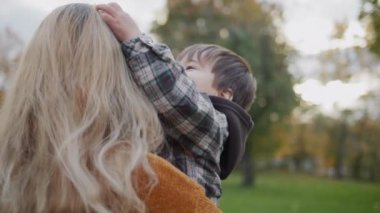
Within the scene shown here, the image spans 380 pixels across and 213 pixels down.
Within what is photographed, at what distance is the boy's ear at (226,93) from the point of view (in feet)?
8.02

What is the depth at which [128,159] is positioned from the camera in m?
1.62

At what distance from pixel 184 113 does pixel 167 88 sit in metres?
0.10

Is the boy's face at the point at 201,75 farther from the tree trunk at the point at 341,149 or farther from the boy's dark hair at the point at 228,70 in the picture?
the tree trunk at the point at 341,149

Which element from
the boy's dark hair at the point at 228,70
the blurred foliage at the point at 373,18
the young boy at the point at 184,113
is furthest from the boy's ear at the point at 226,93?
the blurred foliage at the point at 373,18

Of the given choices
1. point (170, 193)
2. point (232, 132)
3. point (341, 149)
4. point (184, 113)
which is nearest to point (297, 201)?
point (232, 132)

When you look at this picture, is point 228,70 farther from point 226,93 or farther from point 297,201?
point 297,201

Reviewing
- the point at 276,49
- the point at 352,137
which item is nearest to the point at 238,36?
the point at 276,49

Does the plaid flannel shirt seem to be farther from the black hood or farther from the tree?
the tree

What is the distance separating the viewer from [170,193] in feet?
5.52

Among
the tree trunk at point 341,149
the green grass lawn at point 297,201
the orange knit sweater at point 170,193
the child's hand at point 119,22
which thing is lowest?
the tree trunk at point 341,149

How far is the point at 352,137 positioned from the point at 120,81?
5732 centimetres

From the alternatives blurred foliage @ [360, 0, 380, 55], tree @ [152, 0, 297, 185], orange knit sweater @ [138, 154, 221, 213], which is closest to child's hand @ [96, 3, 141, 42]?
orange knit sweater @ [138, 154, 221, 213]

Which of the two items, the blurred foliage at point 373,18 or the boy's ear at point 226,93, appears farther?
the blurred foliage at point 373,18

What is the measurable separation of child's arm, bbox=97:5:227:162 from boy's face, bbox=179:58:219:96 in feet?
1.49
